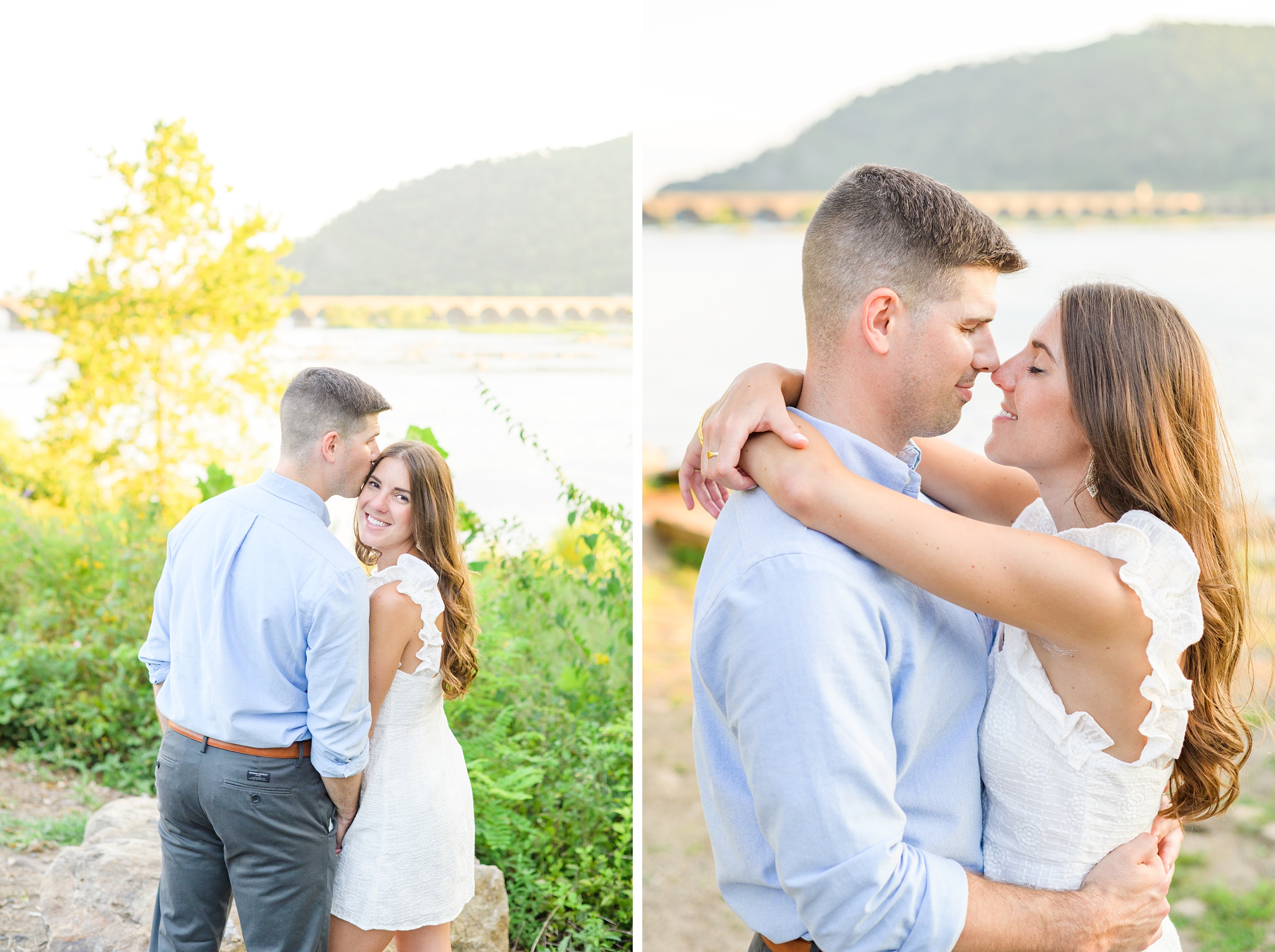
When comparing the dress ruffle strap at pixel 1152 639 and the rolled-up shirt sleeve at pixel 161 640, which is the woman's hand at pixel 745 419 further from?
the rolled-up shirt sleeve at pixel 161 640

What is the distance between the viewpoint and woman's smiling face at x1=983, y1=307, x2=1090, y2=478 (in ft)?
4.70

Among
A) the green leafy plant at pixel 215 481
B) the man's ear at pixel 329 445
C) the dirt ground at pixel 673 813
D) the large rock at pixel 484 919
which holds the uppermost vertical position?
the man's ear at pixel 329 445

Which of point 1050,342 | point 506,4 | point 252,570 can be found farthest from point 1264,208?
point 252,570

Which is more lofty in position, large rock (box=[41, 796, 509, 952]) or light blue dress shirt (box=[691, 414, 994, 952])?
light blue dress shirt (box=[691, 414, 994, 952])

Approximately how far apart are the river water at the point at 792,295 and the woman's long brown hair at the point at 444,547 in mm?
4061

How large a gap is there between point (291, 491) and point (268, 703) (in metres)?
0.43

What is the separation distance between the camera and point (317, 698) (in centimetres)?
192

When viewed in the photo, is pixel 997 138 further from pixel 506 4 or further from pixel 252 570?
pixel 252 570

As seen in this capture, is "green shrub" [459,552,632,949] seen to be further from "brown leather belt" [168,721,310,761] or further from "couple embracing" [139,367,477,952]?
"brown leather belt" [168,721,310,761]

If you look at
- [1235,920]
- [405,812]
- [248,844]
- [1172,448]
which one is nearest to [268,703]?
[248,844]

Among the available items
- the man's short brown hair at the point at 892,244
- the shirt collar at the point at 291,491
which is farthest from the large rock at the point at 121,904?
the man's short brown hair at the point at 892,244

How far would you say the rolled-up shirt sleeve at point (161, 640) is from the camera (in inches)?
83.2

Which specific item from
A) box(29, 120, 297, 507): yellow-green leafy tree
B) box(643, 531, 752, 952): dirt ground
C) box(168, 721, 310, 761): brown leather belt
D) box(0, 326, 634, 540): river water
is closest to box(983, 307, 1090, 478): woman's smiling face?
box(168, 721, 310, 761): brown leather belt

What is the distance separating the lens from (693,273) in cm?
822
